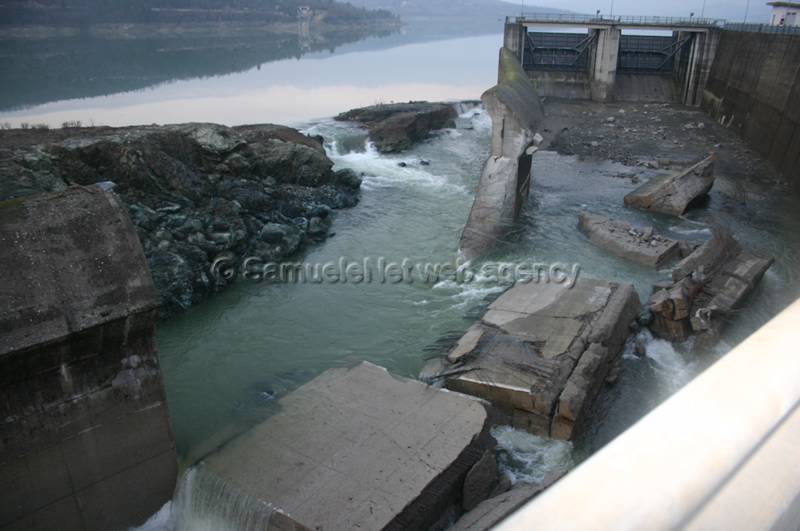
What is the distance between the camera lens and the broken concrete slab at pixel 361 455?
16.4 feet

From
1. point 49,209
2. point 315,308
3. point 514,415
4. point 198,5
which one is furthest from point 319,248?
point 198,5

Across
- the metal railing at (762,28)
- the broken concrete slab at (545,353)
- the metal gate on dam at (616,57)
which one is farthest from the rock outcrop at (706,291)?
the metal gate on dam at (616,57)

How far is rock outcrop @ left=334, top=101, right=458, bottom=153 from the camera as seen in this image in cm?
2131

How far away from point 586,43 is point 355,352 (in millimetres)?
27476

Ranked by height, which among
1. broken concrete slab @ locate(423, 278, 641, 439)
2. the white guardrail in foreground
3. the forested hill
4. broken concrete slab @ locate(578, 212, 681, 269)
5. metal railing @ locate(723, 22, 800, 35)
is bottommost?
broken concrete slab @ locate(578, 212, 681, 269)

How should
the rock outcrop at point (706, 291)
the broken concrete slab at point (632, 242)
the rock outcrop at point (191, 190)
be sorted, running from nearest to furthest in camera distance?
the rock outcrop at point (706, 291), the rock outcrop at point (191, 190), the broken concrete slab at point (632, 242)

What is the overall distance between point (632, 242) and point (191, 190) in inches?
365

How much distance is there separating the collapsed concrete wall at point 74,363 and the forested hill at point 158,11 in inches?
1988

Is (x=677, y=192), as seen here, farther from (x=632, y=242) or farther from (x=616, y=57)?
(x=616, y=57)

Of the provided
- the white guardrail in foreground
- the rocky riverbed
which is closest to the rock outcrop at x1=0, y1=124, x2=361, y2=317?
the rocky riverbed

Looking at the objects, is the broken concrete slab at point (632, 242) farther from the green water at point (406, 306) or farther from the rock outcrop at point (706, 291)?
the rock outcrop at point (706, 291)

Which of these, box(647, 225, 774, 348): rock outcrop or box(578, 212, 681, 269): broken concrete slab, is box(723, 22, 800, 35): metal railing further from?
box(647, 225, 774, 348): rock outcrop

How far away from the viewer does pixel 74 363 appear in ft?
16.1

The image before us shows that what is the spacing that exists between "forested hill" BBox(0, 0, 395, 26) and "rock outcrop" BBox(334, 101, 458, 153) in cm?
3640
